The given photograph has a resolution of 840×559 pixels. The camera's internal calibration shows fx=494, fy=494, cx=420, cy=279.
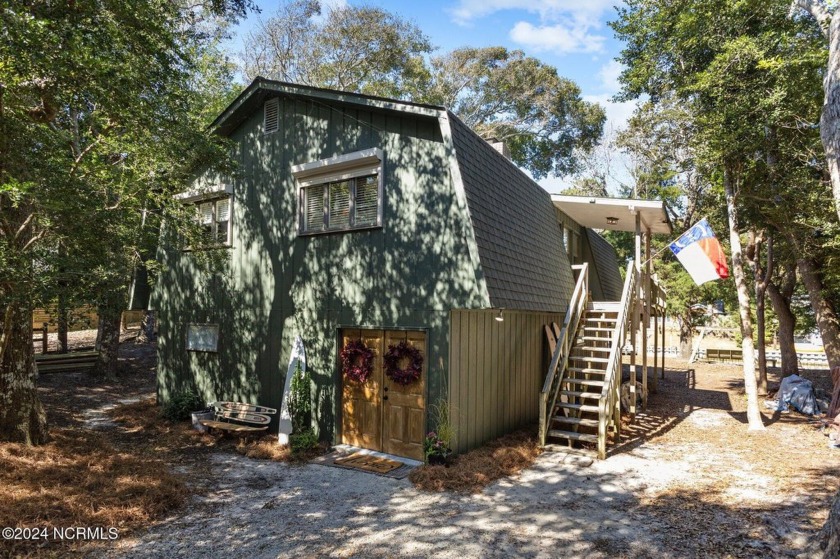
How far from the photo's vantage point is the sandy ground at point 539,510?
17.2 feet

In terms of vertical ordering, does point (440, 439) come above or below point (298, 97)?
below

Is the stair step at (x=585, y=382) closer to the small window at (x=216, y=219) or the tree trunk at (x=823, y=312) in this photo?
the small window at (x=216, y=219)

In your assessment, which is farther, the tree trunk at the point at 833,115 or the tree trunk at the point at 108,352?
the tree trunk at the point at 108,352

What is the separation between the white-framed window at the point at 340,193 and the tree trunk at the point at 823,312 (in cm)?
1162

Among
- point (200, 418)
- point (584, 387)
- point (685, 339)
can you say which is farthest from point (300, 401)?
point (685, 339)

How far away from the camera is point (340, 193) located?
9.40 metres

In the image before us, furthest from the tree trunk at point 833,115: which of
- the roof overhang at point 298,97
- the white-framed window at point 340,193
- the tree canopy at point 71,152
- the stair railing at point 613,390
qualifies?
the tree canopy at point 71,152

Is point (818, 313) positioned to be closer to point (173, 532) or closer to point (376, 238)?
A: point (376, 238)

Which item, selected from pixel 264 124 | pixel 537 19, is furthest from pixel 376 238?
pixel 537 19

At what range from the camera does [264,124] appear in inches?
413

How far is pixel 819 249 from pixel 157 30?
601 inches

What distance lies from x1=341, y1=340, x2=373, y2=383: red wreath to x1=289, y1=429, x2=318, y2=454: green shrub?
4.04ft

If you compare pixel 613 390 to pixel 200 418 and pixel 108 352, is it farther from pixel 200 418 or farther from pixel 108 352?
pixel 108 352

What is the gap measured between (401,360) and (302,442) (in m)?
2.27
